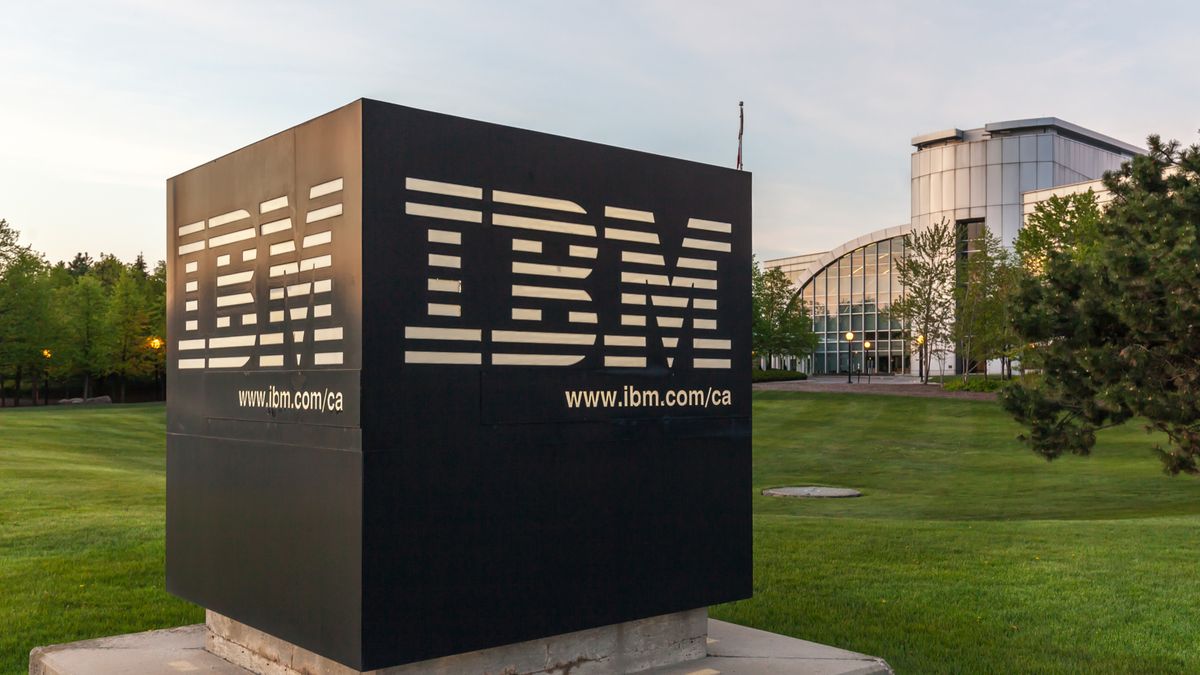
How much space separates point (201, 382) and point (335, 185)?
1952 mm

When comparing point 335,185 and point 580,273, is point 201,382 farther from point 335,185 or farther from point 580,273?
point 580,273

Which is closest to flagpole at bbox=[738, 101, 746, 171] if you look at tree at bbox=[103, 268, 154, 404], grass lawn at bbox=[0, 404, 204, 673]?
grass lawn at bbox=[0, 404, 204, 673]

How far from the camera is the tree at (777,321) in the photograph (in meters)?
74.4

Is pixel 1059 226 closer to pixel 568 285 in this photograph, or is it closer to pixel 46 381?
pixel 568 285

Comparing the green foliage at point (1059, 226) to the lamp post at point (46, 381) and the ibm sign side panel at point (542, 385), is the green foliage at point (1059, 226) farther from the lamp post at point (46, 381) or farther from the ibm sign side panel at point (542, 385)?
the lamp post at point (46, 381)

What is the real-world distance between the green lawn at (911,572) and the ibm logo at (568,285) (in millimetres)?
2988

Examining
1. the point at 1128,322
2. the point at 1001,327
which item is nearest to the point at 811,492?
the point at 1128,322

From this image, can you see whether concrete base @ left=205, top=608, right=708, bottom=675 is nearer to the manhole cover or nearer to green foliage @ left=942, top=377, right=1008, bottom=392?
the manhole cover

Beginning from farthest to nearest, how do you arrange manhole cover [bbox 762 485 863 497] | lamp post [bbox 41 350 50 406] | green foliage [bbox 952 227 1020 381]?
1. lamp post [bbox 41 350 50 406]
2. green foliage [bbox 952 227 1020 381]
3. manhole cover [bbox 762 485 863 497]

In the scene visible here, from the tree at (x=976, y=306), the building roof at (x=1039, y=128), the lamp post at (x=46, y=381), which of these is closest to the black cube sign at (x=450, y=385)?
the tree at (x=976, y=306)

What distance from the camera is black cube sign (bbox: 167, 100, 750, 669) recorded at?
484cm

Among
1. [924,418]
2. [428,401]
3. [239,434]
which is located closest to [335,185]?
[428,401]

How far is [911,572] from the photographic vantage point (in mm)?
10078

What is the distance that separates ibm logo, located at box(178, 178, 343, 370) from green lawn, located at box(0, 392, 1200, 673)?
3.12m
